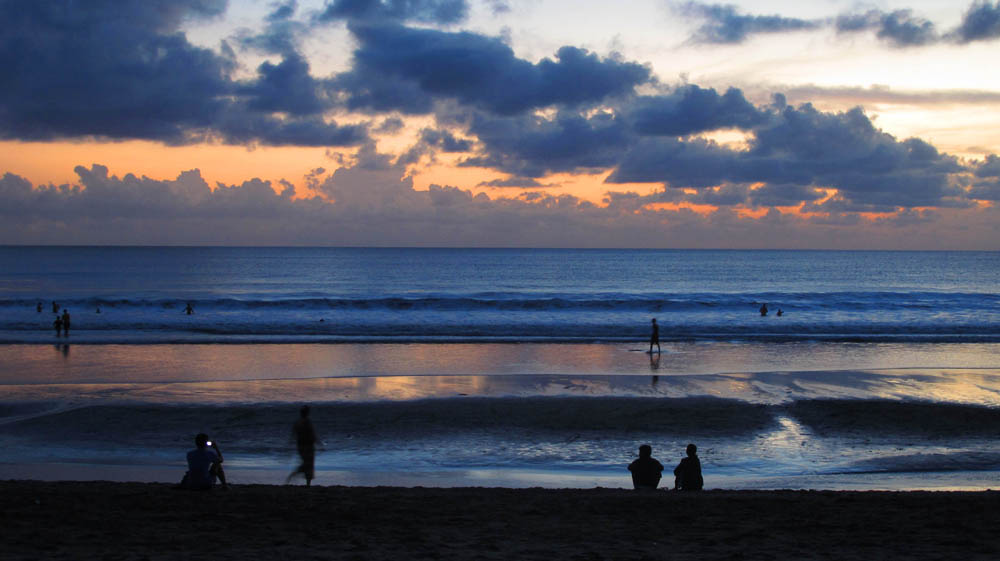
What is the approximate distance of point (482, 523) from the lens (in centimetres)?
876

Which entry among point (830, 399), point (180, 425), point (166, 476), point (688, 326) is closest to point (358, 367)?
point (180, 425)

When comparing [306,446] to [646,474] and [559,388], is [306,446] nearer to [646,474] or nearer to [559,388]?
[646,474]

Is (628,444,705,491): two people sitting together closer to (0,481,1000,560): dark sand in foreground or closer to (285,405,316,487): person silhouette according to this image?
(0,481,1000,560): dark sand in foreground

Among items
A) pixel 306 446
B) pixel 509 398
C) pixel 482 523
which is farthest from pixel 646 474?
pixel 509 398

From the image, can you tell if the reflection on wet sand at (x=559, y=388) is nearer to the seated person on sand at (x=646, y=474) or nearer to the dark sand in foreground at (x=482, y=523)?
the seated person on sand at (x=646, y=474)

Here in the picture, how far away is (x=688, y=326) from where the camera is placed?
131 feet

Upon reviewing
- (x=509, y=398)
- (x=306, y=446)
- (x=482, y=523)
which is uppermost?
(x=306, y=446)

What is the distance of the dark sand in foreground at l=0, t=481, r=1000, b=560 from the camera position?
7.64 m

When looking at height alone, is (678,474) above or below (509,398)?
above

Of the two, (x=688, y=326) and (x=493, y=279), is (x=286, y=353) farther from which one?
(x=493, y=279)

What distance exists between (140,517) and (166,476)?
3.50m

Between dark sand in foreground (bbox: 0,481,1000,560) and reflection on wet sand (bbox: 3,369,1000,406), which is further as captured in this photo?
reflection on wet sand (bbox: 3,369,1000,406)

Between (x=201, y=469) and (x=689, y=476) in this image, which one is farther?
(x=689, y=476)

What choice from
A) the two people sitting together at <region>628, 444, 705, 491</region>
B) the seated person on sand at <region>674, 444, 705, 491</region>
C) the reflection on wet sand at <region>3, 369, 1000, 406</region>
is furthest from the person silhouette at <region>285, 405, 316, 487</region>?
the reflection on wet sand at <region>3, 369, 1000, 406</region>
